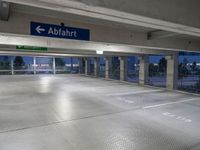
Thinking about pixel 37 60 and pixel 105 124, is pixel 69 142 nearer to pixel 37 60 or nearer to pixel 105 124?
pixel 105 124

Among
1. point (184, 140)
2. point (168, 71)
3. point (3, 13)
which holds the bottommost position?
point (184, 140)

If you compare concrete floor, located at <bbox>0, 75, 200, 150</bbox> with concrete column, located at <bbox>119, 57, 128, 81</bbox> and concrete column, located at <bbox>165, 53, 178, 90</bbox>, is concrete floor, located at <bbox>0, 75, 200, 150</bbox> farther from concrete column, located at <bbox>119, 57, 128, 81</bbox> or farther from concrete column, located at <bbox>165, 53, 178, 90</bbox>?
concrete column, located at <bbox>119, 57, 128, 81</bbox>

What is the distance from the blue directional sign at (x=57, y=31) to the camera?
350cm

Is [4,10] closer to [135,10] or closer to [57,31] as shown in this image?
[57,31]

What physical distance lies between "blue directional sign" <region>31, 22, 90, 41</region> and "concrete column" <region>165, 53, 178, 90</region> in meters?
7.52

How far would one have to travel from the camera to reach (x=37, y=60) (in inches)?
901

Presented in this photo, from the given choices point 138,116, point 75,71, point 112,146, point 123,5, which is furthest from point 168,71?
point 75,71

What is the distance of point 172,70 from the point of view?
1010 cm

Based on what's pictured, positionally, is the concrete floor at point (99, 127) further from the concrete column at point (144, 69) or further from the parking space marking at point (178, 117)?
the concrete column at point (144, 69)

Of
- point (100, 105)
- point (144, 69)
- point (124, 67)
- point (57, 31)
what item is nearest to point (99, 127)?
point (100, 105)

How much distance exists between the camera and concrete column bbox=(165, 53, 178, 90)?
10.0 metres

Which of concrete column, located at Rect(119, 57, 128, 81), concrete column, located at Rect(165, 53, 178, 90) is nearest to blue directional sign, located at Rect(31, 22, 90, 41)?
concrete column, located at Rect(165, 53, 178, 90)

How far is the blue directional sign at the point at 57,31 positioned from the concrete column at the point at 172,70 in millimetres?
7522

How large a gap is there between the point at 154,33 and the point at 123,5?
3479 millimetres
